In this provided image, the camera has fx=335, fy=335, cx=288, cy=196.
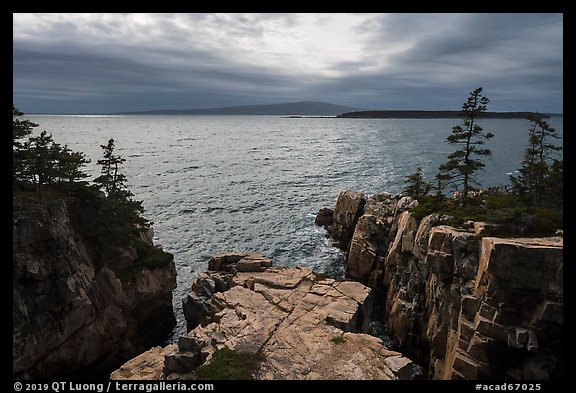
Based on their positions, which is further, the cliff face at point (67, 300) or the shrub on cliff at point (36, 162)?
the shrub on cliff at point (36, 162)

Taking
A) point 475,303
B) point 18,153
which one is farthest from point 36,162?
point 475,303

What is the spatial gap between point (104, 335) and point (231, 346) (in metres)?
16.4

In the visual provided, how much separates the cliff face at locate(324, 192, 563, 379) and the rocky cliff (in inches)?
204

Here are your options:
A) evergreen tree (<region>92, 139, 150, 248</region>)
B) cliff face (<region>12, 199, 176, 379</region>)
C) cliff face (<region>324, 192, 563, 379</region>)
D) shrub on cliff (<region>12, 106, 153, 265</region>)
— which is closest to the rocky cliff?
cliff face (<region>324, 192, 563, 379</region>)

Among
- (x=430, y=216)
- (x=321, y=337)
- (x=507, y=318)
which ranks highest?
(x=430, y=216)

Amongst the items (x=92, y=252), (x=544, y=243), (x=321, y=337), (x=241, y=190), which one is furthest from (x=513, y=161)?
(x=92, y=252)

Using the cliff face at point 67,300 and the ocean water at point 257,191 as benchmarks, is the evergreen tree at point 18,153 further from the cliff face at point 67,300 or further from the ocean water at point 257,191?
the ocean water at point 257,191

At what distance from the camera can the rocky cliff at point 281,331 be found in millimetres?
22203

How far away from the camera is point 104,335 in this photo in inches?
1272

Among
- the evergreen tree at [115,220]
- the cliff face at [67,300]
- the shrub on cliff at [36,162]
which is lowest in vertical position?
the cliff face at [67,300]

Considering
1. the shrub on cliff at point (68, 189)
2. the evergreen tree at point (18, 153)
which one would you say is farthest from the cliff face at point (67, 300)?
the evergreen tree at point (18, 153)

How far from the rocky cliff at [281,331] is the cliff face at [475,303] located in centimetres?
518

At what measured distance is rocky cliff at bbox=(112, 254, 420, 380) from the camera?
22203 mm

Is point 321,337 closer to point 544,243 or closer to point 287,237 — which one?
point 544,243
